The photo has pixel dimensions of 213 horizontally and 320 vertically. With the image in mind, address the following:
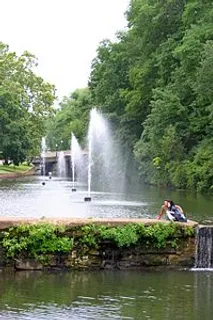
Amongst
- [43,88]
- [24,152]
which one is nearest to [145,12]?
[24,152]

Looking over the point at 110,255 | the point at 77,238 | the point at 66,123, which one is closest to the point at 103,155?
the point at 110,255

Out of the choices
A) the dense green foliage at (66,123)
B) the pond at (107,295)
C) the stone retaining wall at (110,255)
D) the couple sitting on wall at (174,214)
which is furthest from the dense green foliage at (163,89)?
the pond at (107,295)

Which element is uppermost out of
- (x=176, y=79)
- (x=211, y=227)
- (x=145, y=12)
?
(x=145, y=12)

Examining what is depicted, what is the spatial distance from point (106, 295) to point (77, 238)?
10.1 feet

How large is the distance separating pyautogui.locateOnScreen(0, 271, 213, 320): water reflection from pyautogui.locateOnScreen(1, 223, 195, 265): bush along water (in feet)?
2.07

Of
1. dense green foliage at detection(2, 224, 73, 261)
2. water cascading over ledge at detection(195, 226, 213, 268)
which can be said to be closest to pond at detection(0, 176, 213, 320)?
dense green foliage at detection(2, 224, 73, 261)

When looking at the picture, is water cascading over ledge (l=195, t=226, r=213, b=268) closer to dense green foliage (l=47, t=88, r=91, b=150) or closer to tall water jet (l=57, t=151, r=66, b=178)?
dense green foliage (l=47, t=88, r=91, b=150)

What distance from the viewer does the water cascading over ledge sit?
17688mm

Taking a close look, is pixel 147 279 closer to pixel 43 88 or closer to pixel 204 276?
pixel 204 276

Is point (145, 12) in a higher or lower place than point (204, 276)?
higher

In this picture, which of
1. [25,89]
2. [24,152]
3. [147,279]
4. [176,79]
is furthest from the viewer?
[25,89]

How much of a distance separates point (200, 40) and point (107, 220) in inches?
1294

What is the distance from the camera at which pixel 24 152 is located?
81938 mm

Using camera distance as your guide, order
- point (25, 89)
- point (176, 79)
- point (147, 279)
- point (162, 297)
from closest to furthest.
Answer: point (162, 297)
point (147, 279)
point (176, 79)
point (25, 89)
